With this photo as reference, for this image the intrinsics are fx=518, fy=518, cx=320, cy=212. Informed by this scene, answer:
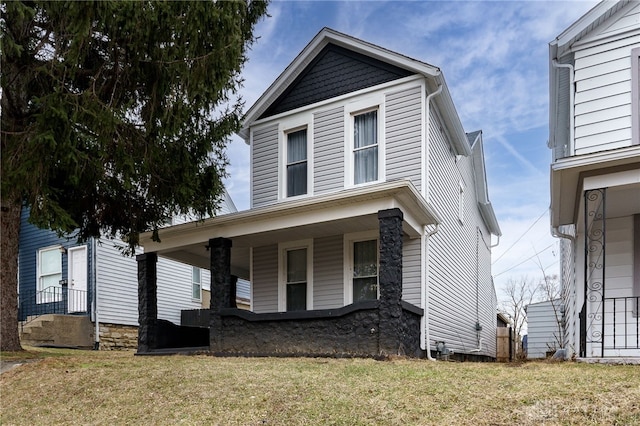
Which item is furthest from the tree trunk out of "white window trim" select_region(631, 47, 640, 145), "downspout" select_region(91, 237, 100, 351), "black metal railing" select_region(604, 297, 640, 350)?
"white window trim" select_region(631, 47, 640, 145)

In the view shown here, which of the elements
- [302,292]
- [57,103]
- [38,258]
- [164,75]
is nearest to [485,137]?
[302,292]

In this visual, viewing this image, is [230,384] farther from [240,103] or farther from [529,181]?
[529,181]

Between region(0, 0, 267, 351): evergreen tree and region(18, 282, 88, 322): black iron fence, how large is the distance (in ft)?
21.5

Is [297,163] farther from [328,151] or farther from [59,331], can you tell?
[59,331]

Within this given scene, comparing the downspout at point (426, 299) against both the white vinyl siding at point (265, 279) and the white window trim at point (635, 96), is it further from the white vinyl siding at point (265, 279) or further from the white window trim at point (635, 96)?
the white window trim at point (635, 96)

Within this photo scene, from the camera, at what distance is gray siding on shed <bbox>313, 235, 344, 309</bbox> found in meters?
10.5

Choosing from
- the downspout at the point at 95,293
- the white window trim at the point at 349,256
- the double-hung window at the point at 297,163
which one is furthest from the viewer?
the downspout at the point at 95,293

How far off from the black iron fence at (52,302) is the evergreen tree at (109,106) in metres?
6.56

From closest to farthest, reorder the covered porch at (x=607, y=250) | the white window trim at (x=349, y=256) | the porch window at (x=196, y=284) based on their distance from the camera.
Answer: the covered porch at (x=607, y=250) → the white window trim at (x=349, y=256) → the porch window at (x=196, y=284)

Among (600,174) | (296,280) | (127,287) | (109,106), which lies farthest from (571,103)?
(127,287)

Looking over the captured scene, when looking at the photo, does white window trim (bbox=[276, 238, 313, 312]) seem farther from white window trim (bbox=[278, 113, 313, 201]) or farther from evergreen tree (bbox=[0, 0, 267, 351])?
evergreen tree (bbox=[0, 0, 267, 351])

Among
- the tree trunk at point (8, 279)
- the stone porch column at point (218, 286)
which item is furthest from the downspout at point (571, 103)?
the tree trunk at point (8, 279)

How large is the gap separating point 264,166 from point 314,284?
303cm

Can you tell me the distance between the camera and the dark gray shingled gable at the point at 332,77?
10.8 meters
